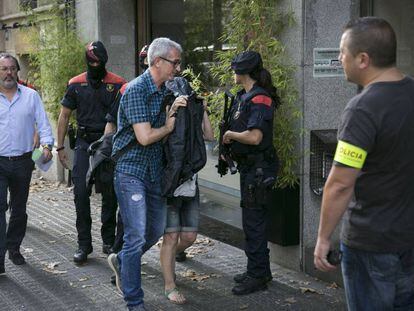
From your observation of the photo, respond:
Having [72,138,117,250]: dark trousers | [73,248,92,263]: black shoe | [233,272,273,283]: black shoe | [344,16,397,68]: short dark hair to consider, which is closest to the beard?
[72,138,117,250]: dark trousers

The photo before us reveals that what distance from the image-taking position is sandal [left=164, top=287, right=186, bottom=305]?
553 centimetres

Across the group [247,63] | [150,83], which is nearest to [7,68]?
[150,83]

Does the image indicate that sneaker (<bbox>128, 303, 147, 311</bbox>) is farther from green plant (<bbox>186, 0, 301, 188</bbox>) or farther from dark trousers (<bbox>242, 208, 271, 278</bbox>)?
green plant (<bbox>186, 0, 301, 188</bbox>)

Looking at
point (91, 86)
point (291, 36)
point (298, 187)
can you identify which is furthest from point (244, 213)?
point (91, 86)

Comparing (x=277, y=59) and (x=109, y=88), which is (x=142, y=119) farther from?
(x=109, y=88)

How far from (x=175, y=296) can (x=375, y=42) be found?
3.04m

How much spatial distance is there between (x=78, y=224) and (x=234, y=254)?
158cm

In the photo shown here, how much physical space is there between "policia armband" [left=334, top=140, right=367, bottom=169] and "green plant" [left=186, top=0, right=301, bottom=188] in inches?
117

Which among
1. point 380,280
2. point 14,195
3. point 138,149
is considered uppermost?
point 138,149

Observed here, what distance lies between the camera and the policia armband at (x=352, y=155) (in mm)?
3113

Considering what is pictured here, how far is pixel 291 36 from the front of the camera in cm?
625

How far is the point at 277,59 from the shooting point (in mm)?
6281

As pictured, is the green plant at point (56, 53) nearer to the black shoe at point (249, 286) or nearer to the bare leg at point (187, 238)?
the bare leg at point (187, 238)

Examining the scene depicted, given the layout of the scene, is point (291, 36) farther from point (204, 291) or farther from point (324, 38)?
point (204, 291)
